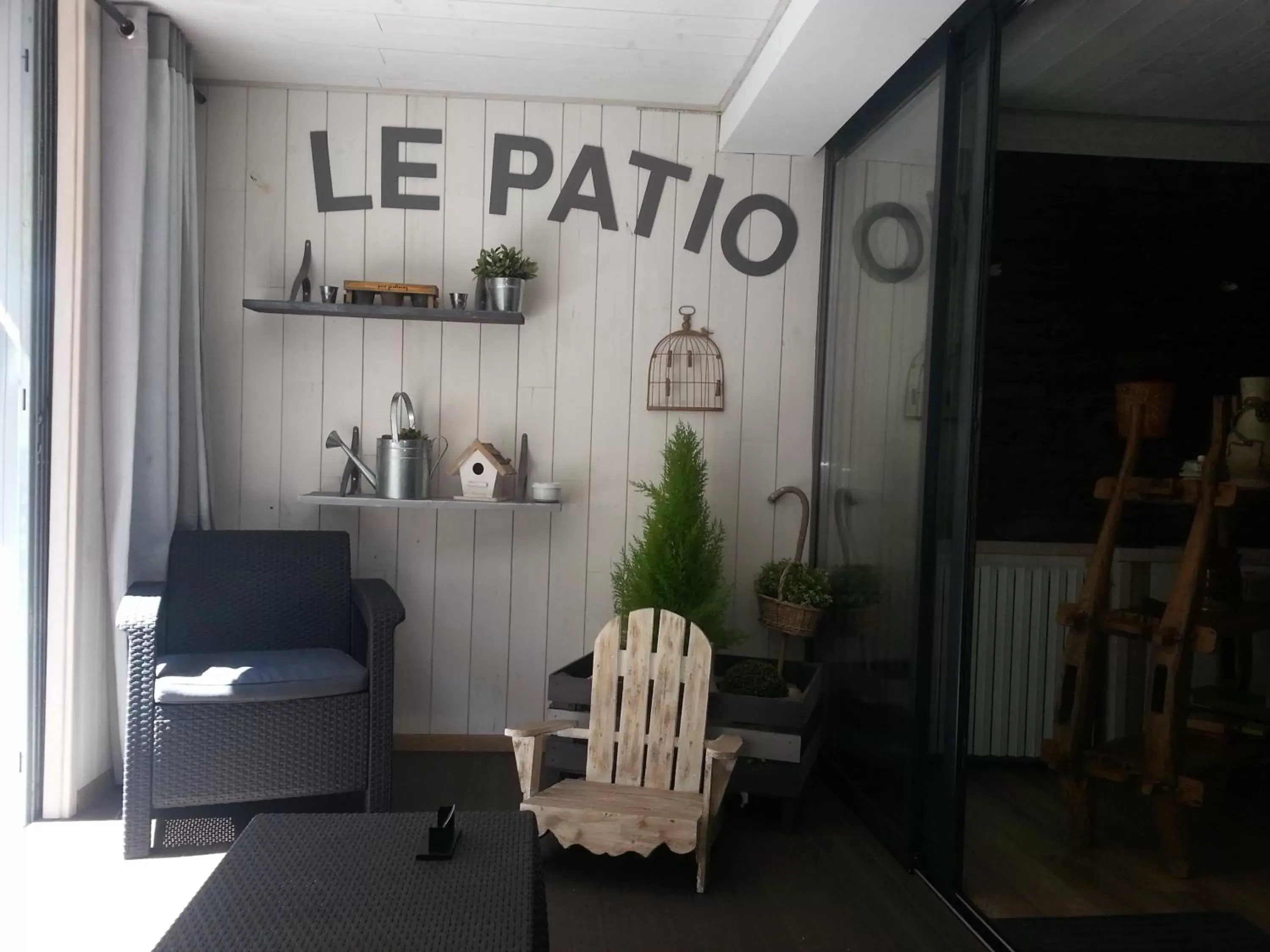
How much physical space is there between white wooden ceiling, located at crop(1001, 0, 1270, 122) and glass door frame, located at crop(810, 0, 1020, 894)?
82 mm

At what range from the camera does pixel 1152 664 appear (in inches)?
83.7

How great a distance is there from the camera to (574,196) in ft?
13.2

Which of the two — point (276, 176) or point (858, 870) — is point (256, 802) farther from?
point (276, 176)

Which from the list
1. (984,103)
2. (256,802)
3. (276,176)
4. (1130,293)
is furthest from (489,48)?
(256,802)

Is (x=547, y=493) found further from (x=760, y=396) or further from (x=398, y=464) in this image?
(x=760, y=396)

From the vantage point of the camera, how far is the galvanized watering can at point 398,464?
368 cm

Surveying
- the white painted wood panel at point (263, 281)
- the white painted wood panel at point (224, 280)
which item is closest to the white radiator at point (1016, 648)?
the white painted wood panel at point (263, 281)

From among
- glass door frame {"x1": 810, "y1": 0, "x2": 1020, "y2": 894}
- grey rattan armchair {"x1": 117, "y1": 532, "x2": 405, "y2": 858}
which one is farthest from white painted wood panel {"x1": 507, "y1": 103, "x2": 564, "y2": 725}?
glass door frame {"x1": 810, "y1": 0, "x2": 1020, "y2": 894}

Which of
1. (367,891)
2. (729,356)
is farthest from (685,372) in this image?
(367,891)

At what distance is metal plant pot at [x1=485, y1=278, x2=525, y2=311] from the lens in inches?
147

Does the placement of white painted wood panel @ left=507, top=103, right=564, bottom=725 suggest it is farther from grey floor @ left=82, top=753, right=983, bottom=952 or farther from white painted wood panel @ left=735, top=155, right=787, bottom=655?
white painted wood panel @ left=735, top=155, right=787, bottom=655

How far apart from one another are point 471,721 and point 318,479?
106cm

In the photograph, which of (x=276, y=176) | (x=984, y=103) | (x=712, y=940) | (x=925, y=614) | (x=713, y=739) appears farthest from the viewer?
(x=276, y=176)

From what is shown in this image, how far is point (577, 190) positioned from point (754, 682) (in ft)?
6.17
